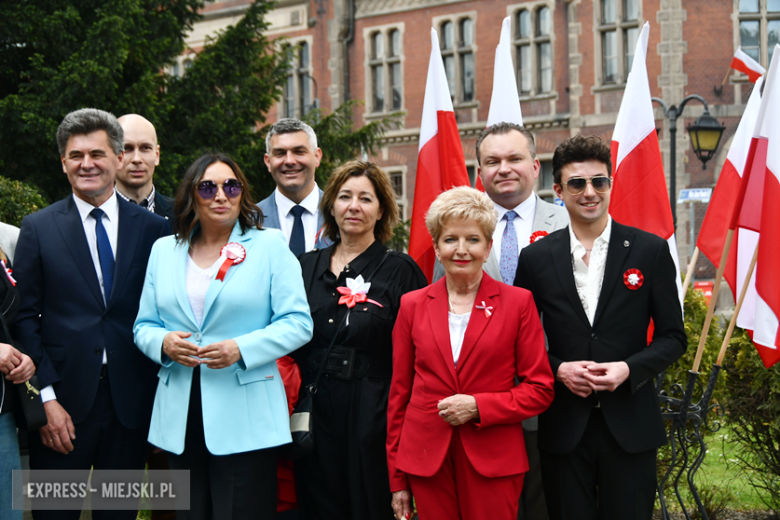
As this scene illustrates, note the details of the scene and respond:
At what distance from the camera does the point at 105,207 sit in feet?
12.5

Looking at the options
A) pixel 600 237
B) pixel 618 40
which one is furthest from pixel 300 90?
pixel 600 237

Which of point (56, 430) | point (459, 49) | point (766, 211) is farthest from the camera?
point (459, 49)

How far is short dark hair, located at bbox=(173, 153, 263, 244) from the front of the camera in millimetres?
3588

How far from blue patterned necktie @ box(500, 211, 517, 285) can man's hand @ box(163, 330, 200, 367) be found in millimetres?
1694

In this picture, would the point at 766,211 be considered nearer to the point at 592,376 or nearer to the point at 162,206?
the point at 592,376

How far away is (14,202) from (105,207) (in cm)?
260

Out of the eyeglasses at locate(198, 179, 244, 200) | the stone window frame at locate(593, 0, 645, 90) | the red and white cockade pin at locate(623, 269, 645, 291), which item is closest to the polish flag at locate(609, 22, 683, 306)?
the red and white cockade pin at locate(623, 269, 645, 291)

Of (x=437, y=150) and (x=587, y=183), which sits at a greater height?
(x=437, y=150)

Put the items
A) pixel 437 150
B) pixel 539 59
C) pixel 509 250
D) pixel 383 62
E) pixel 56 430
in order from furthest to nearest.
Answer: pixel 383 62 < pixel 539 59 < pixel 437 150 < pixel 509 250 < pixel 56 430

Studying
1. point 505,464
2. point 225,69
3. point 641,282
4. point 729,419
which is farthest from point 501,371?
point 225,69

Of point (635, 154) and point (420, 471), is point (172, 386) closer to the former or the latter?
point (420, 471)

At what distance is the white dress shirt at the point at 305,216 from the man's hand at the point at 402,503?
202cm

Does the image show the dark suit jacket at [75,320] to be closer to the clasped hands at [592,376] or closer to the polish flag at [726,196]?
the clasped hands at [592,376]

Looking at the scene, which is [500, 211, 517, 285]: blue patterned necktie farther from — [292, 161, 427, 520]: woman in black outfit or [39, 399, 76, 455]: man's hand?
[39, 399, 76, 455]: man's hand
